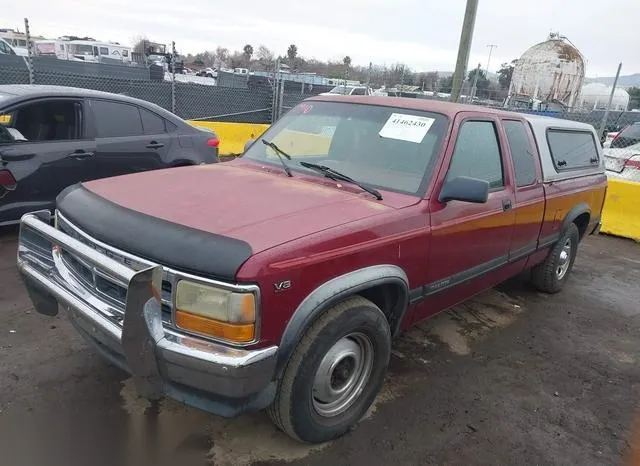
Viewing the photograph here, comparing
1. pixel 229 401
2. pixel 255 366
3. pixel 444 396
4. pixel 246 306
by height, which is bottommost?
pixel 444 396

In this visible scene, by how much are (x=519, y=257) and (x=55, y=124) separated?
15.9 ft

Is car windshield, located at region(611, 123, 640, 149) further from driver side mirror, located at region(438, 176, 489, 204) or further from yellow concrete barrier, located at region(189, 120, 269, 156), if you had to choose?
driver side mirror, located at region(438, 176, 489, 204)

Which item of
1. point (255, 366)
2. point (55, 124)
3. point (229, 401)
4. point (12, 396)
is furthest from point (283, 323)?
point (55, 124)

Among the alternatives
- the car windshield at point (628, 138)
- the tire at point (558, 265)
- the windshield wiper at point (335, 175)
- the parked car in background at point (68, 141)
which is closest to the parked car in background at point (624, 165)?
the car windshield at point (628, 138)

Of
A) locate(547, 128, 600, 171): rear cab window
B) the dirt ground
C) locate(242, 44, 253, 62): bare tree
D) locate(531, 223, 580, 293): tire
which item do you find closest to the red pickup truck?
the dirt ground

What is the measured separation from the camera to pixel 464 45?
9.05 m

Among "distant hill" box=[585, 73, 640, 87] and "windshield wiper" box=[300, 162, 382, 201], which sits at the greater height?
"distant hill" box=[585, 73, 640, 87]

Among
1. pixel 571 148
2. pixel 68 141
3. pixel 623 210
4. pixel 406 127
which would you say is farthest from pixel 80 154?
pixel 623 210

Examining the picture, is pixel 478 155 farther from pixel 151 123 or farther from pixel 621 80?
pixel 621 80

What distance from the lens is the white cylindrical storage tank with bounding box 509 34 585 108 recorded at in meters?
31.1

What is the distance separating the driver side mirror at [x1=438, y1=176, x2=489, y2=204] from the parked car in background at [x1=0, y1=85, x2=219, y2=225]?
3972 millimetres

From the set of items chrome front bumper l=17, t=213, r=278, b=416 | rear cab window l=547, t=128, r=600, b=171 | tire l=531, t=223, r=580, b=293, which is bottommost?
tire l=531, t=223, r=580, b=293

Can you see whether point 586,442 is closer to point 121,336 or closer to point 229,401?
point 229,401

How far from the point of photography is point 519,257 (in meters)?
4.38
